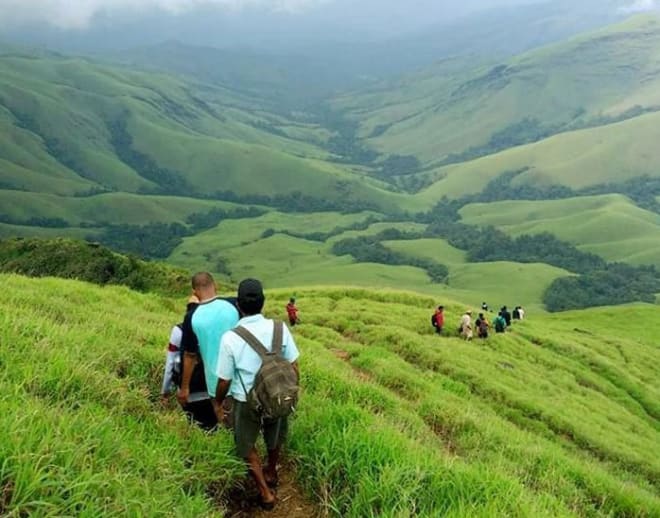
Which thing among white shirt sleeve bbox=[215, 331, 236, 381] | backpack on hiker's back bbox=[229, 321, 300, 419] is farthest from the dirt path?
white shirt sleeve bbox=[215, 331, 236, 381]

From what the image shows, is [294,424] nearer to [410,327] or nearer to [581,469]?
[581,469]

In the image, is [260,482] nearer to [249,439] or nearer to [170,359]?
[249,439]

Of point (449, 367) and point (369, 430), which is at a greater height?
point (369, 430)

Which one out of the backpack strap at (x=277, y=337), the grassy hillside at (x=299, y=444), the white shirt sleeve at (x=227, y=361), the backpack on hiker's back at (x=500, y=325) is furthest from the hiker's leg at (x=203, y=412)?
the backpack on hiker's back at (x=500, y=325)

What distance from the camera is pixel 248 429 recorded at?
8.29 metres

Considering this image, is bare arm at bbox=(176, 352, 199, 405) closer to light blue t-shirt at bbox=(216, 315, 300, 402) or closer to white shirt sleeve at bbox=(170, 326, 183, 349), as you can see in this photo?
white shirt sleeve at bbox=(170, 326, 183, 349)

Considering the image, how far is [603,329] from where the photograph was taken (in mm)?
62250

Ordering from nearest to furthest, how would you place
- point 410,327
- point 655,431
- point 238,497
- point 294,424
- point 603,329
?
1. point 238,497
2. point 294,424
3. point 655,431
4. point 410,327
5. point 603,329

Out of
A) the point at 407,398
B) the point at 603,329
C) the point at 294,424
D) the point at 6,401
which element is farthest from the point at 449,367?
the point at 603,329

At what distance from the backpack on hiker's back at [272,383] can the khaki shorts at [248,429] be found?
0.53 ft

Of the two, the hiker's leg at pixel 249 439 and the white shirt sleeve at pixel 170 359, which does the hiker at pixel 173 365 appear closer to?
the white shirt sleeve at pixel 170 359

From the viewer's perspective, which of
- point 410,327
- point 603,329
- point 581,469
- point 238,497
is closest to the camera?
point 238,497

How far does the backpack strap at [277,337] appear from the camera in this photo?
820 cm

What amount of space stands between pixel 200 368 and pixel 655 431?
97.0ft
